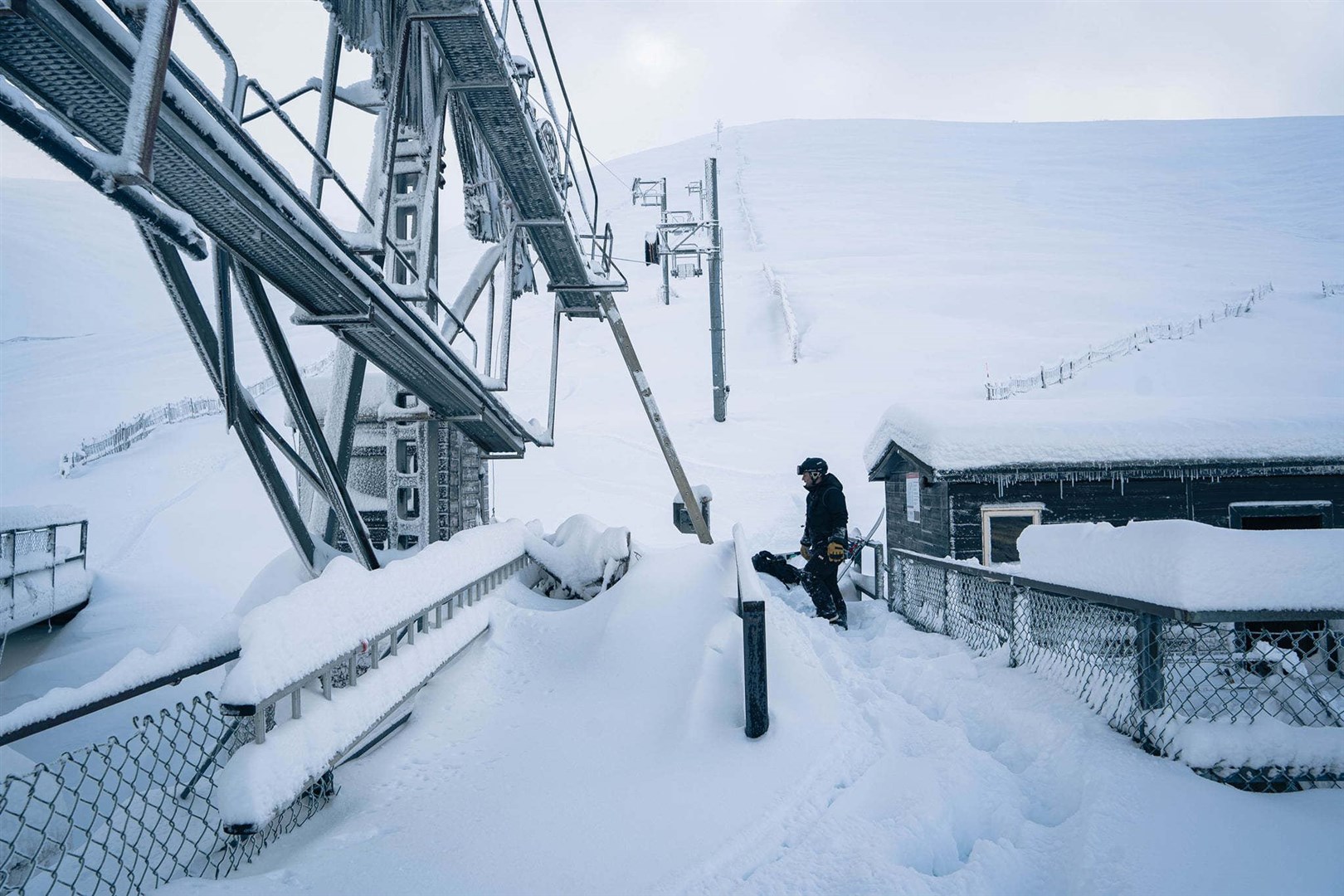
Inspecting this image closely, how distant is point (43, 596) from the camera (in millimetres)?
8430

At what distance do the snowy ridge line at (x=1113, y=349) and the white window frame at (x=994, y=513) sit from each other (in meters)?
12.9

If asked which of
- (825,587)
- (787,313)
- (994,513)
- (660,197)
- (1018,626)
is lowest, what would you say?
(825,587)

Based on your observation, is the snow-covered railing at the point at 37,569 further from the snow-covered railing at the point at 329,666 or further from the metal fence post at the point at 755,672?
the metal fence post at the point at 755,672

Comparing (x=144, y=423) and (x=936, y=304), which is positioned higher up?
(x=936, y=304)

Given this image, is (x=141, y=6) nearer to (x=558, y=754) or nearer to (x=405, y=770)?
(x=405, y=770)

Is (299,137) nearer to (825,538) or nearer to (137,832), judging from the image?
(137,832)

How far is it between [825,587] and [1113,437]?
4739 mm

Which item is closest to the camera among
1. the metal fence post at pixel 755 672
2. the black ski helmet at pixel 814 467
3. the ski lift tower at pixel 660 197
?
the metal fence post at pixel 755 672

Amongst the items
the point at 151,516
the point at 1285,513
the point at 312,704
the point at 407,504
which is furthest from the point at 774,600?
the point at 151,516

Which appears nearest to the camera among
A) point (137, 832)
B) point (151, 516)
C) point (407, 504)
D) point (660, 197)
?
point (137, 832)

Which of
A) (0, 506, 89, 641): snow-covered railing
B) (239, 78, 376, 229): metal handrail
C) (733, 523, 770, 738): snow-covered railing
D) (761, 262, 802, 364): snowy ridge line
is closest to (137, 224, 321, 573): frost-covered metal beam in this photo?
(239, 78, 376, 229): metal handrail

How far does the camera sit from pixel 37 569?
8.41m

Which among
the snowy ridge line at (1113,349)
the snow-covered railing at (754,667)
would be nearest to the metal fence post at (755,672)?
the snow-covered railing at (754,667)

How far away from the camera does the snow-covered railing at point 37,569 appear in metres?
7.81
